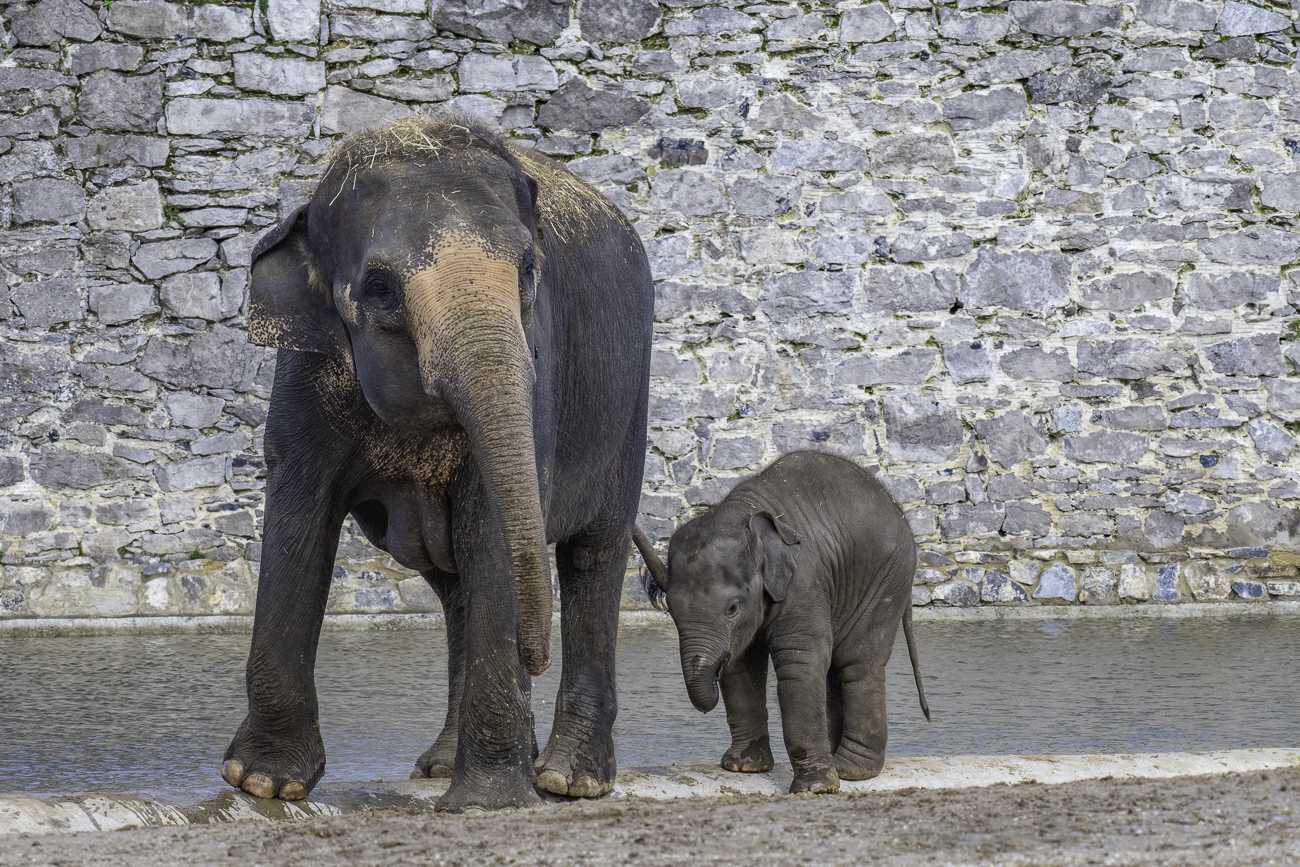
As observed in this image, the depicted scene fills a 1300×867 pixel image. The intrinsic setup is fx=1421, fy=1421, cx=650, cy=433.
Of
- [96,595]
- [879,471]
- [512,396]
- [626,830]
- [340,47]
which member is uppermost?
[340,47]

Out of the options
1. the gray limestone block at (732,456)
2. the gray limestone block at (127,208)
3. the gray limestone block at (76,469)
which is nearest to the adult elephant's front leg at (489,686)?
the gray limestone block at (732,456)

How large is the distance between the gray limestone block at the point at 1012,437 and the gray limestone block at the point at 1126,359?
0.48 m

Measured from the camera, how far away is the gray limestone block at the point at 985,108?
8750 millimetres

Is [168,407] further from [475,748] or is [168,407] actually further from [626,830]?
[626,830]

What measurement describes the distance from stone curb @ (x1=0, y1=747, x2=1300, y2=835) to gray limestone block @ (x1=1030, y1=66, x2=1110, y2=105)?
536 cm

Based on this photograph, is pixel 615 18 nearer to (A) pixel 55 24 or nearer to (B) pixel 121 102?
(B) pixel 121 102

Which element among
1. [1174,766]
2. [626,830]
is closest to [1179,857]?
[626,830]

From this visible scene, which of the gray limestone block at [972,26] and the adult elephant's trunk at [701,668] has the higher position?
the gray limestone block at [972,26]

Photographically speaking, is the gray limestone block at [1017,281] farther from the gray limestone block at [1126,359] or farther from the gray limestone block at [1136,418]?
the gray limestone block at [1136,418]

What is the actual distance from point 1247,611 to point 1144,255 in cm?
227

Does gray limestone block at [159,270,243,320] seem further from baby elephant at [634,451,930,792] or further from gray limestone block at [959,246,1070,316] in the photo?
baby elephant at [634,451,930,792]

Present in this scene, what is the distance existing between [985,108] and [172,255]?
16.3 feet

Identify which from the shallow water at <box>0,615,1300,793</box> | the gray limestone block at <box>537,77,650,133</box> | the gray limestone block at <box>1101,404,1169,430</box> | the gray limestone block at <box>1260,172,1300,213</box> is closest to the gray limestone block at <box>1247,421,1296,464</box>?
the gray limestone block at <box>1101,404,1169,430</box>

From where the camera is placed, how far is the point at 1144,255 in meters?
8.83
